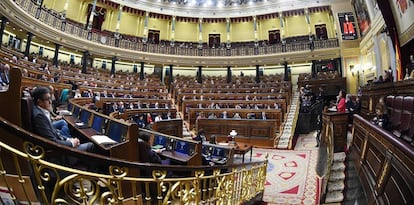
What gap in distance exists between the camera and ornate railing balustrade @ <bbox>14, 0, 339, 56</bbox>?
1064 cm

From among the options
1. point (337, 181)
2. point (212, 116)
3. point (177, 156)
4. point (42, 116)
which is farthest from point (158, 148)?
point (212, 116)

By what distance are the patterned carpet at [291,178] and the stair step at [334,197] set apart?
44 cm

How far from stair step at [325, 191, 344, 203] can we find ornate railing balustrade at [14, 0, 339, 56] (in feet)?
40.0

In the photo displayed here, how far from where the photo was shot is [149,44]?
1533cm

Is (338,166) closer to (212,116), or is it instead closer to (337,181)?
(337,181)

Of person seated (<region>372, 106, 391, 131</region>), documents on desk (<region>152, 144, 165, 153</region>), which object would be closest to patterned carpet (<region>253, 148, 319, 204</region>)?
person seated (<region>372, 106, 391, 131</region>)

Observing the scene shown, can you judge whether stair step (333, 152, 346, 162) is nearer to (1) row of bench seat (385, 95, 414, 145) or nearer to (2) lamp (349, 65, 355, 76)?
(1) row of bench seat (385, 95, 414, 145)

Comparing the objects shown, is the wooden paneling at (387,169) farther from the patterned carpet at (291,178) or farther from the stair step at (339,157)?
the patterned carpet at (291,178)

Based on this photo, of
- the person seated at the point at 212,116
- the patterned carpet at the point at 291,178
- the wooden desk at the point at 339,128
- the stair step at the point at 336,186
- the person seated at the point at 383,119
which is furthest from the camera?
the person seated at the point at 212,116

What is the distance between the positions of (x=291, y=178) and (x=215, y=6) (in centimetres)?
1517

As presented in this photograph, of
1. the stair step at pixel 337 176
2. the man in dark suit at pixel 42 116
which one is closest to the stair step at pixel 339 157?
the stair step at pixel 337 176

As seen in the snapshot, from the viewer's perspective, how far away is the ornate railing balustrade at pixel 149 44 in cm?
1064

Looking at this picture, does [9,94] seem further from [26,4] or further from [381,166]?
[26,4]

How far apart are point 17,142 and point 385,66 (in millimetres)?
10594
